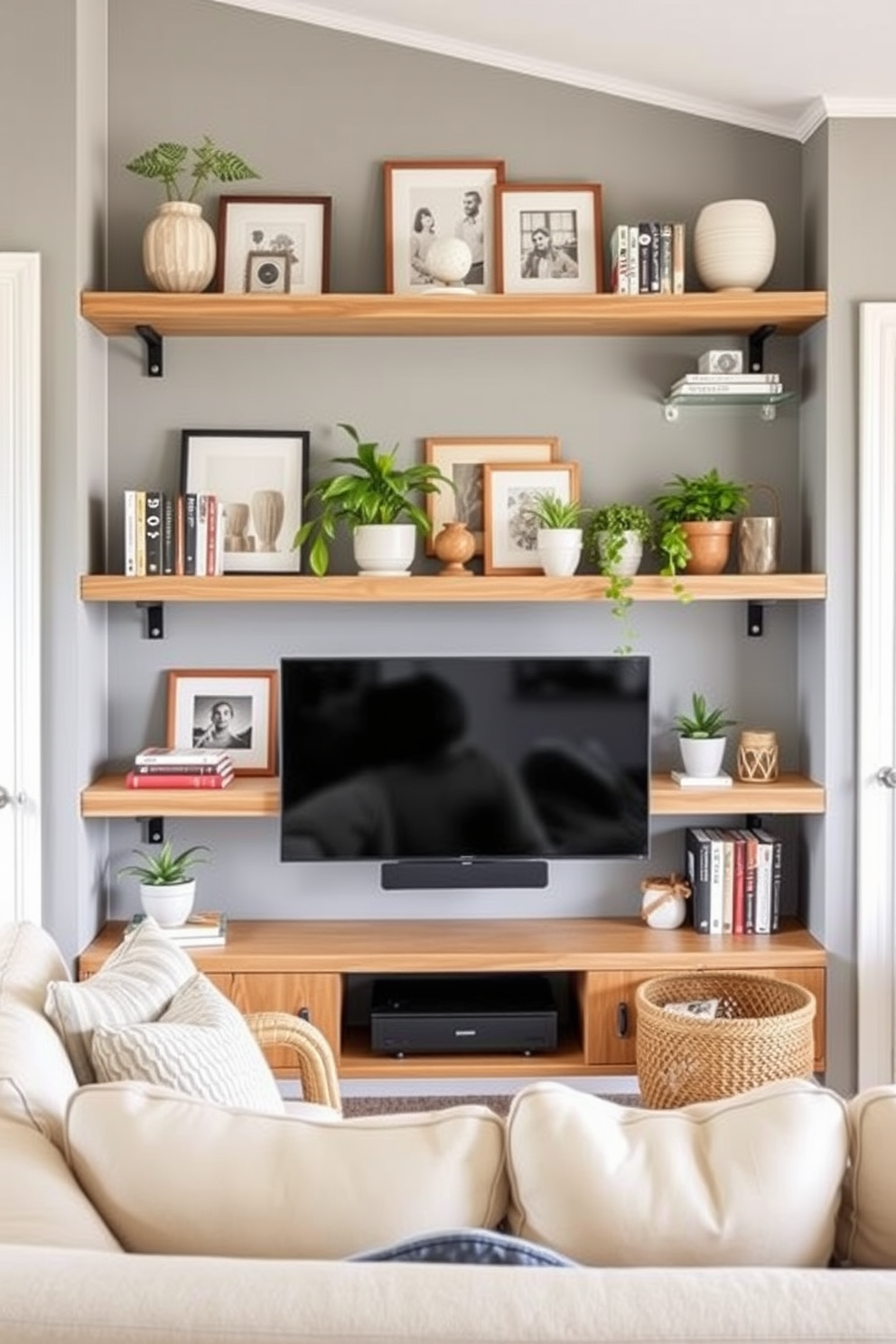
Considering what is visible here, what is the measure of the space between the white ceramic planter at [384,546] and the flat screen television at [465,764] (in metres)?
0.24

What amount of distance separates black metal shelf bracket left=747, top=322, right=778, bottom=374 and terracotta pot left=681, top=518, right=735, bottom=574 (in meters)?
0.45

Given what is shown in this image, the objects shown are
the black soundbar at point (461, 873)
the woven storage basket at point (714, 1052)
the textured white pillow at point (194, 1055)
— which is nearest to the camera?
the textured white pillow at point (194, 1055)

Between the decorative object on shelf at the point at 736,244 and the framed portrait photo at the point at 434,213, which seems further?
the framed portrait photo at the point at 434,213

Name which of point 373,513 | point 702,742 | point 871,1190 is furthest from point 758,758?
point 871,1190

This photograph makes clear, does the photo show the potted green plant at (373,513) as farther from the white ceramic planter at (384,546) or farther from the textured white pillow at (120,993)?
the textured white pillow at (120,993)

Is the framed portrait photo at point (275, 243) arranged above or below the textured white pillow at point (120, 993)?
above

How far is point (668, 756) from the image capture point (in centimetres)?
421

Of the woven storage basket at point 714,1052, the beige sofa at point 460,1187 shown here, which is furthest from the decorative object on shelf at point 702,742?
the beige sofa at point 460,1187

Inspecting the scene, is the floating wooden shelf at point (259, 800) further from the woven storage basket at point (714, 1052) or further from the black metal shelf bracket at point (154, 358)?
the black metal shelf bracket at point (154, 358)

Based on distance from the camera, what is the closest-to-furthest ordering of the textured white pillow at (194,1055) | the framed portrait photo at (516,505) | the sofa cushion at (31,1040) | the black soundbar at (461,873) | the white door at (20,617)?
the sofa cushion at (31,1040)
the textured white pillow at (194,1055)
the white door at (20,617)
the black soundbar at (461,873)
the framed portrait photo at (516,505)

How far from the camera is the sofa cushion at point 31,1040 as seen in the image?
168cm

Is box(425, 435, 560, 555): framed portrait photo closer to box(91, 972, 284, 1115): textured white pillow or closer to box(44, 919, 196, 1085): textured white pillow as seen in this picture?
box(44, 919, 196, 1085): textured white pillow

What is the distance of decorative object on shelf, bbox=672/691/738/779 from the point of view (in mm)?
4027

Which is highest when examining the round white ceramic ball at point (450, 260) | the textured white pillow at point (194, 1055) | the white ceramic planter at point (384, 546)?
the round white ceramic ball at point (450, 260)
